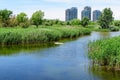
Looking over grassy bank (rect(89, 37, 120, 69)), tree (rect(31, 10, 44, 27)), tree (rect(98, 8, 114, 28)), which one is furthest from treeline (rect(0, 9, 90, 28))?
grassy bank (rect(89, 37, 120, 69))

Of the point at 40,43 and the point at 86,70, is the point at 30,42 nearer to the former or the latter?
the point at 40,43

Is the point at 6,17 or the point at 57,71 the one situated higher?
the point at 6,17

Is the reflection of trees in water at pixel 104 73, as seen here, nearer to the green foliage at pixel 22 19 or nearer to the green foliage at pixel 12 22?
the green foliage at pixel 12 22

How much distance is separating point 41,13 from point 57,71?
42.3m

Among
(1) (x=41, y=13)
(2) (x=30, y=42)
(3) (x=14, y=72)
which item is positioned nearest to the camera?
(3) (x=14, y=72)

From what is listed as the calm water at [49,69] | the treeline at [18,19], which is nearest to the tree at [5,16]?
the treeline at [18,19]

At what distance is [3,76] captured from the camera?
15281 mm

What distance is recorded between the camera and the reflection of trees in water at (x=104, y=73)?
1520 centimetres

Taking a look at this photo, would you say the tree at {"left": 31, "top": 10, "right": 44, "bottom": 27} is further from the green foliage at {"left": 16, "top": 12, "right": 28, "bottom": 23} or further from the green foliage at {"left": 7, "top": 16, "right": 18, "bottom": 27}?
the green foliage at {"left": 7, "top": 16, "right": 18, "bottom": 27}

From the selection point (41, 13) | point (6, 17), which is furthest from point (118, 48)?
point (41, 13)

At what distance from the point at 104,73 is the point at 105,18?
64.7 metres

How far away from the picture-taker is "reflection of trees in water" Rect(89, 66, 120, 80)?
15195 millimetres

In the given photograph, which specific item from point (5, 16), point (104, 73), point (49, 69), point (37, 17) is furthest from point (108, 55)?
point (37, 17)

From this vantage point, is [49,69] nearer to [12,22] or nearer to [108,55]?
[108,55]
